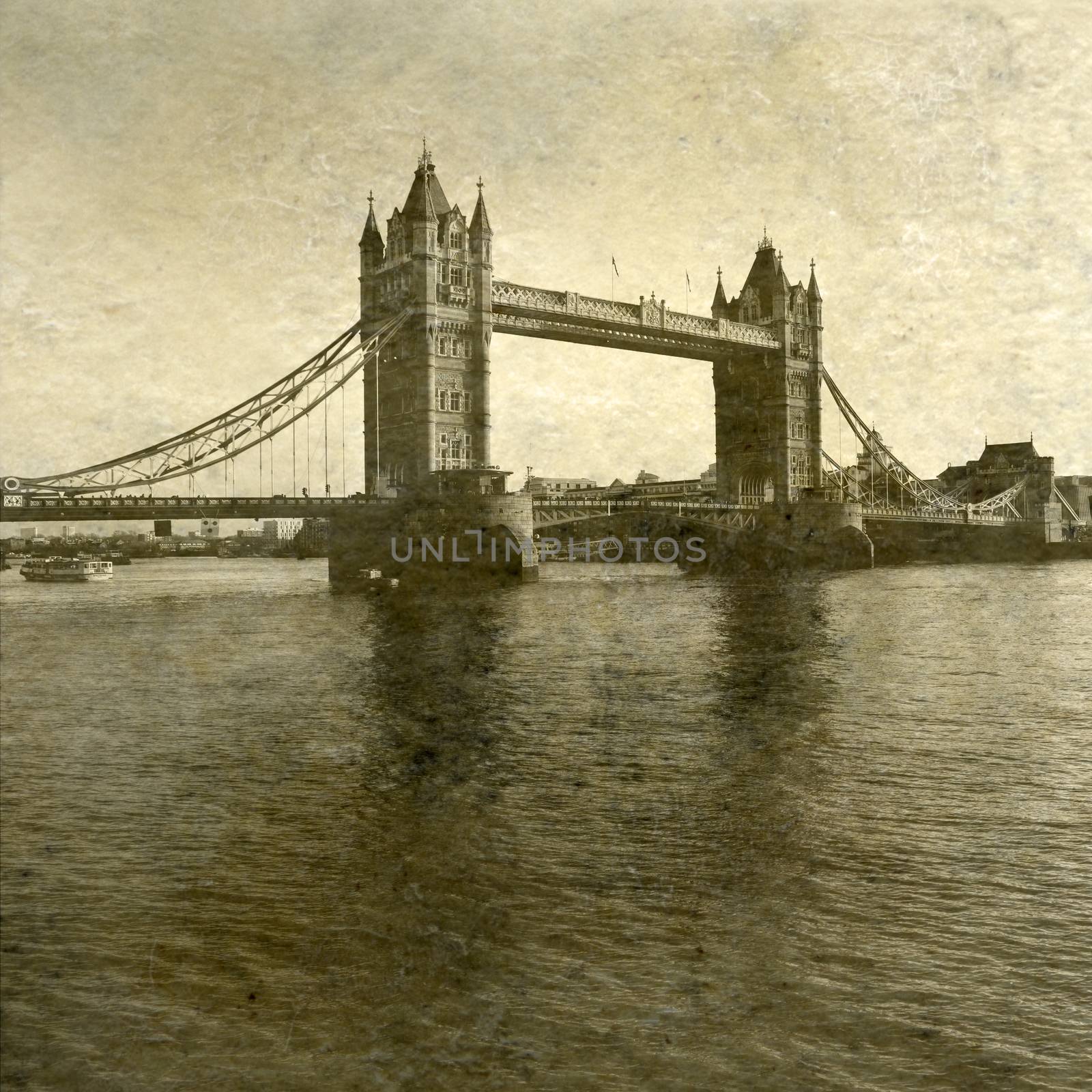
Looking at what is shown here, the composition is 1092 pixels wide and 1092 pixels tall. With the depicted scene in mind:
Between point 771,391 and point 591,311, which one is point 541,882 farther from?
point 771,391

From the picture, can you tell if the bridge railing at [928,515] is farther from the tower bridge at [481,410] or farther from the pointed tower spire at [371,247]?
the pointed tower spire at [371,247]

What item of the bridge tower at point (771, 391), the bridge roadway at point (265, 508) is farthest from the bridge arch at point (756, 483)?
the bridge roadway at point (265, 508)

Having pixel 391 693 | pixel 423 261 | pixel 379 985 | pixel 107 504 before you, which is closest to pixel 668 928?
pixel 379 985

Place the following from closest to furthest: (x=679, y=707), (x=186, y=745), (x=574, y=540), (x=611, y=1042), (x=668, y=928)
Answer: (x=611, y=1042), (x=668, y=928), (x=186, y=745), (x=679, y=707), (x=574, y=540)

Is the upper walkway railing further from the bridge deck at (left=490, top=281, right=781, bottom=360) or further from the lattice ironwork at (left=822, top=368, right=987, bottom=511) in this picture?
the lattice ironwork at (left=822, top=368, right=987, bottom=511)

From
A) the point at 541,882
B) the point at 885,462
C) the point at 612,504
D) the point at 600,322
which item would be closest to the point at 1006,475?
the point at 885,462

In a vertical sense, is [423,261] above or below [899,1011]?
above

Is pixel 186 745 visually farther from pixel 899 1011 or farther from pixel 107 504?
pixel 107 504
